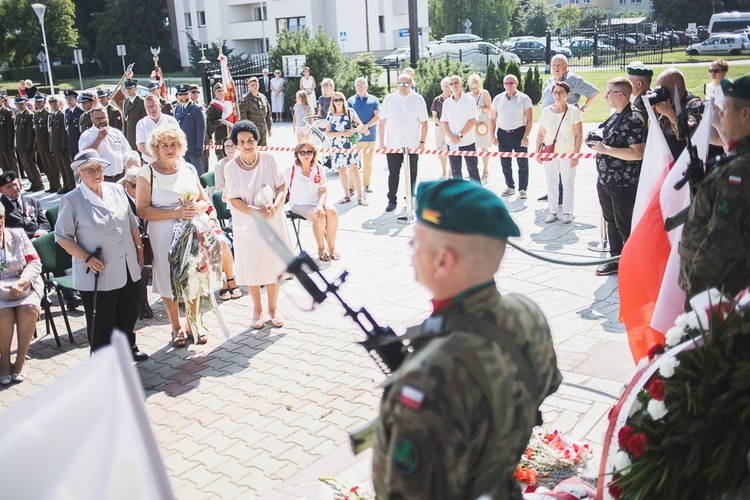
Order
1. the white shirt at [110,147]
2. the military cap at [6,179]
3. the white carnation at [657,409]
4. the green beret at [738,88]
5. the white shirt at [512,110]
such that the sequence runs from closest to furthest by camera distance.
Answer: the white carnation at [657,409] < the green beret at [738,88] < the military cap at [6,179] < the white shirt at [110,147] < the white shirt at [512,110]

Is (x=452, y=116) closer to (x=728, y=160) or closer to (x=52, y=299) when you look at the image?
(x=52, y=299)

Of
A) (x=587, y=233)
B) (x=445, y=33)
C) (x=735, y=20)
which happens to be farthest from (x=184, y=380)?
(x=445, y=33)

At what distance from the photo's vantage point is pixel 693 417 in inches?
114

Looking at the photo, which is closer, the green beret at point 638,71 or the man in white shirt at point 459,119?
the green beret at point 638,71

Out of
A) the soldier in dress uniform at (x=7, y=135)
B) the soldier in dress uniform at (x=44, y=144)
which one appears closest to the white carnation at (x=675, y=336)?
the soldier in dress uniform at (x=44, y=144)

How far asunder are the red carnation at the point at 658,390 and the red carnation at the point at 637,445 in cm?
17

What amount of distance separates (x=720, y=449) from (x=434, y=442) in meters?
1.45

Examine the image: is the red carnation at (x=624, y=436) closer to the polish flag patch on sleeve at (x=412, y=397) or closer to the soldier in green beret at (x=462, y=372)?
the soldier in green beret at (x=462, y=372)

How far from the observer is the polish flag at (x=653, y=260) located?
4762 millimetres

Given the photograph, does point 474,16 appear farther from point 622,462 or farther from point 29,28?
point 622,462

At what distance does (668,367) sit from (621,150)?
4.85 metres

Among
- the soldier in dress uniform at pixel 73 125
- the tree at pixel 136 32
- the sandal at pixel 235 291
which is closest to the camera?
the sandal at pixel 235 291

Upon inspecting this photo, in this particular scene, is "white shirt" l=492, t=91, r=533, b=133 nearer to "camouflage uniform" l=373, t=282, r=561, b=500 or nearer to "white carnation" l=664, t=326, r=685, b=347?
"white carnation" l=664, t=326, r=685, b=347

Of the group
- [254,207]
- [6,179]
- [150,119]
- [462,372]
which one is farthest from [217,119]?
[462,372]
